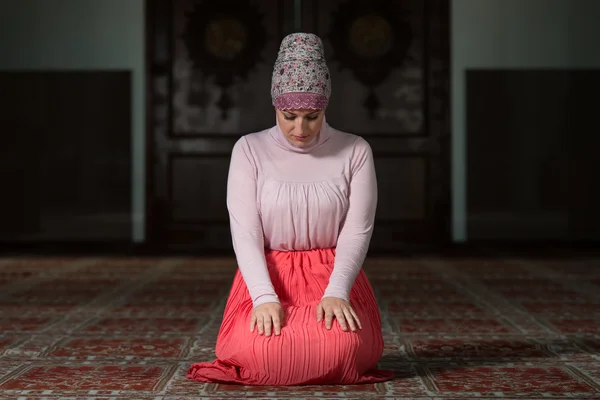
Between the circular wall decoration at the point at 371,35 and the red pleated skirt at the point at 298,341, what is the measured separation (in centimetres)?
540

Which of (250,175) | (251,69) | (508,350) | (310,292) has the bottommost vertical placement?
(508,350)

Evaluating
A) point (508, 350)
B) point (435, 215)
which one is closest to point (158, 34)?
point (435, 215)

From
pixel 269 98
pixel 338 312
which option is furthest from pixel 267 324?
pixel 269 98

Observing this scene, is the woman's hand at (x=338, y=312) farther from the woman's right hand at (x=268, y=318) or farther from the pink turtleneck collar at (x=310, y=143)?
the pink turtleneck collar at (x=310, y=143)

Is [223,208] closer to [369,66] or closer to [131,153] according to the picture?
[131,153]

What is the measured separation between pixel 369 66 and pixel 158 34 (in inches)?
71.6

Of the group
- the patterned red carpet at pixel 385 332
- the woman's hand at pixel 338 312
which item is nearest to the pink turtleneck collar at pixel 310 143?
the woman's hand at pixel 338 312

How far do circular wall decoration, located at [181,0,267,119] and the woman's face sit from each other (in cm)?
545

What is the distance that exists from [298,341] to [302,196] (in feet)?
1.31

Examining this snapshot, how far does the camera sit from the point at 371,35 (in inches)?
309

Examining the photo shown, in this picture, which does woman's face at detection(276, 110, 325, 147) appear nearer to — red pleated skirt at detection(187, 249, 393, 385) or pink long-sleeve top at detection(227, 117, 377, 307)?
pink long-sleeve top at detection(227, 117, 377, 307)

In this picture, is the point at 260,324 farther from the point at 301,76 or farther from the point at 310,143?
the point at 301,76

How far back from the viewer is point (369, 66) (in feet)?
25.8

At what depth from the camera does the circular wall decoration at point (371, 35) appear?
25.7 feet
